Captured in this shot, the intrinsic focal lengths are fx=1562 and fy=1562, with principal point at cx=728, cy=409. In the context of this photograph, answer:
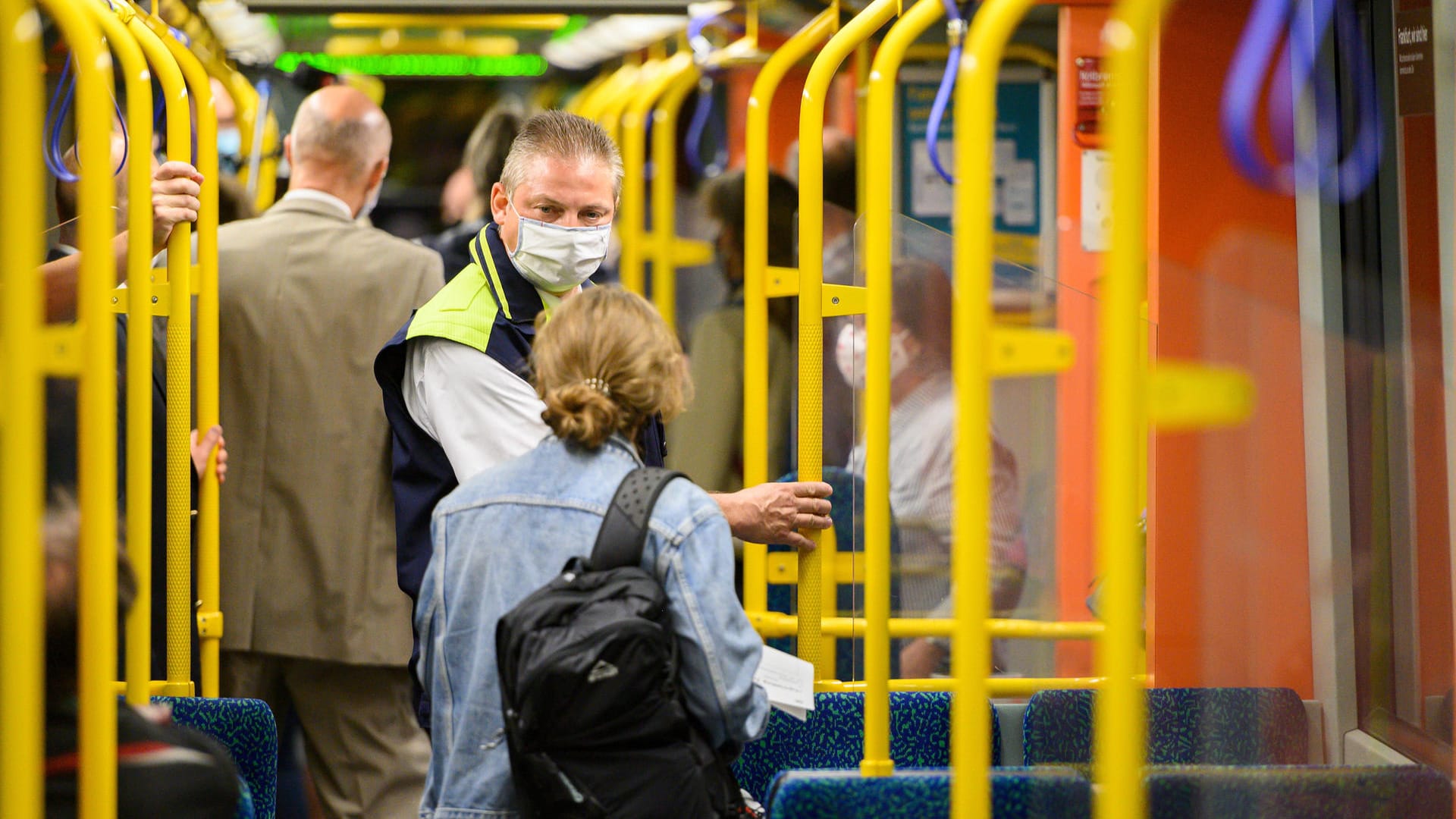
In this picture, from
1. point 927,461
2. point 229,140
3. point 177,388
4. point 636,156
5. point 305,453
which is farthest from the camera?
point 229,140

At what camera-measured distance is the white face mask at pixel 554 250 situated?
107 inches

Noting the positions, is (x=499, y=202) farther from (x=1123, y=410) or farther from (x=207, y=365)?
(x=1123, y=410)

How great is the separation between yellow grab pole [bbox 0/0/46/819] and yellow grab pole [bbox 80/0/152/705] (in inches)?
31.2

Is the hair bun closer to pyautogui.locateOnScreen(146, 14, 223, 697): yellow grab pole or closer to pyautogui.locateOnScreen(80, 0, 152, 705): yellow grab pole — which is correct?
pyautogui.locateOnScreen(80, 0, 152, 705): yellow grab pole

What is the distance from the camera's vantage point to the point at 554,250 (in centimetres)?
272

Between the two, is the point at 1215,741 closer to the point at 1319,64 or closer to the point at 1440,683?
the point at 1440,683

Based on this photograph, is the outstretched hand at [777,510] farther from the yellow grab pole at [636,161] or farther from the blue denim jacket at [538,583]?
the yellow grab pole at [636,161]

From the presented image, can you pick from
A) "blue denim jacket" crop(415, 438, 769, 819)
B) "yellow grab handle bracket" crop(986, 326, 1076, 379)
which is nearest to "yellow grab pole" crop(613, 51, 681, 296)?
"blue denim jacket" crop(415, 438, 769, 819)

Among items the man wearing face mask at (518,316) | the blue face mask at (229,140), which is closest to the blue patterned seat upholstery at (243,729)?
the man wearing face mask at (518,316)

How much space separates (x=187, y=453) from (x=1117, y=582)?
178cm

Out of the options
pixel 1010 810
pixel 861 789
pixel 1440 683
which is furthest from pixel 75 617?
pixel 1440 683

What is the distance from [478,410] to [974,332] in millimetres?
974

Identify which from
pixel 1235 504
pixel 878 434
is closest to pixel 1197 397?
pixel 1235 504

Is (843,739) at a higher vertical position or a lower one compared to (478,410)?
lower
